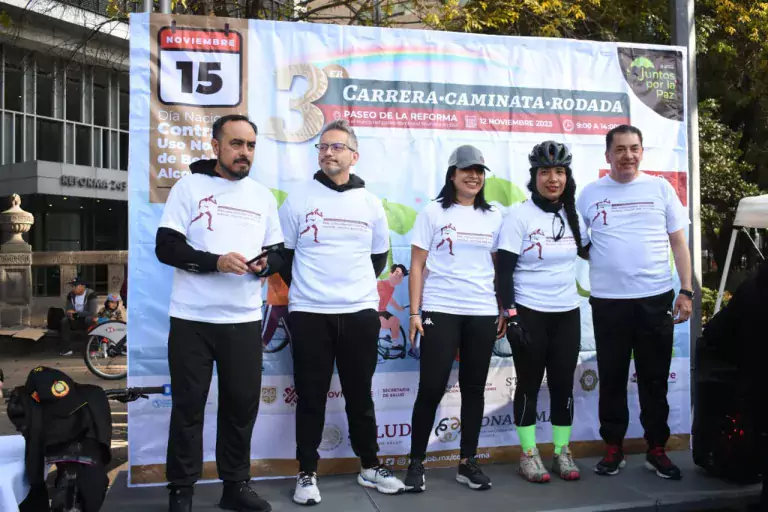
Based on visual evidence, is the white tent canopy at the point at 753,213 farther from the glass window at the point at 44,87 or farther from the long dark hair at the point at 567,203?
the glass window at the point at 44,87

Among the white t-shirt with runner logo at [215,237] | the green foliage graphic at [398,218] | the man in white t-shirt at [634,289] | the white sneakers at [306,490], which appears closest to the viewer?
the white t-shirt with runner logo at [215,237]

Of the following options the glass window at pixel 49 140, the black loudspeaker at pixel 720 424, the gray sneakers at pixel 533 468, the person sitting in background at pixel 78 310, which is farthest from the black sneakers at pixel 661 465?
the glass window at pixel 49 140

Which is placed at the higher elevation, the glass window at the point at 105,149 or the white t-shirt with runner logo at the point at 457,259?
the glass window at the point at 105,149

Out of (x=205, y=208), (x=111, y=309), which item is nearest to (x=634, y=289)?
(x=205, y=208)

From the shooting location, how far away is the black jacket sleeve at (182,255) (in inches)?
147

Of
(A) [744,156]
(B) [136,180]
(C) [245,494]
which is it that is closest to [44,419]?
(C) [245,494]

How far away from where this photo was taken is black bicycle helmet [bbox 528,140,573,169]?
4.53 metres

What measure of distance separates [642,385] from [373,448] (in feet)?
5.84

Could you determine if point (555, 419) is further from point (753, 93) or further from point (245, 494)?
point (753, 93)

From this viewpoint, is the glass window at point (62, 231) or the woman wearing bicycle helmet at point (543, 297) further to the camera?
the glass window at point (62, 231)

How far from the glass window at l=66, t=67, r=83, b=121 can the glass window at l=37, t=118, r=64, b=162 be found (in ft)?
1.82

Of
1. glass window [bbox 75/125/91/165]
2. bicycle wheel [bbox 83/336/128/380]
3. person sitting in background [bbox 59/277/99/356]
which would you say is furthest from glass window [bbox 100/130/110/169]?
bicycle wheel [bbox 83/336/128/380]

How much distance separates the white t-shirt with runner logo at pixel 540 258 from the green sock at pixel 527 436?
0.77m

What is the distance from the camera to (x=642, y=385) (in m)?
4.69
